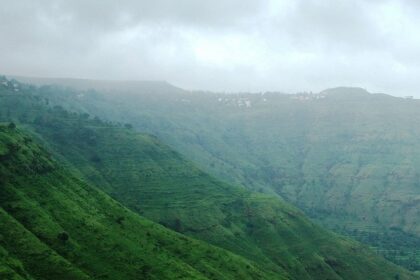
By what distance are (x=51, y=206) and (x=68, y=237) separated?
73.5ft

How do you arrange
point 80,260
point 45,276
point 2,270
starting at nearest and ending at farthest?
point 2,270 < point 45,276 < point 80,260

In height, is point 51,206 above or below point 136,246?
above

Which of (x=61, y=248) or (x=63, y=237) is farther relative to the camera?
(x=63, y=237)

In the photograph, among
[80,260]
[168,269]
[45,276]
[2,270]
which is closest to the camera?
[2,270]

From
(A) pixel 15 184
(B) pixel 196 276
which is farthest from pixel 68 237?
(B) pixel 196 276

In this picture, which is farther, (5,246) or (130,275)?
(130,275)

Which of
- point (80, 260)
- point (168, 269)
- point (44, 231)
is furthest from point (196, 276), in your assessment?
point (44, 231)

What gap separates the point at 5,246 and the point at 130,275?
4424cm

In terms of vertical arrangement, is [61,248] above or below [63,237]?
below

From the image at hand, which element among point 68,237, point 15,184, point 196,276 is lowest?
point 196,276

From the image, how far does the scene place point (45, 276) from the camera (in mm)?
155875

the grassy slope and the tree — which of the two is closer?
the grassy slope

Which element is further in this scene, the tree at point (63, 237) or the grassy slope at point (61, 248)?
the tree at point (63, 237)

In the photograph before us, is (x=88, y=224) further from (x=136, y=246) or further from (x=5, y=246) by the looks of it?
(x=5, y=246)
